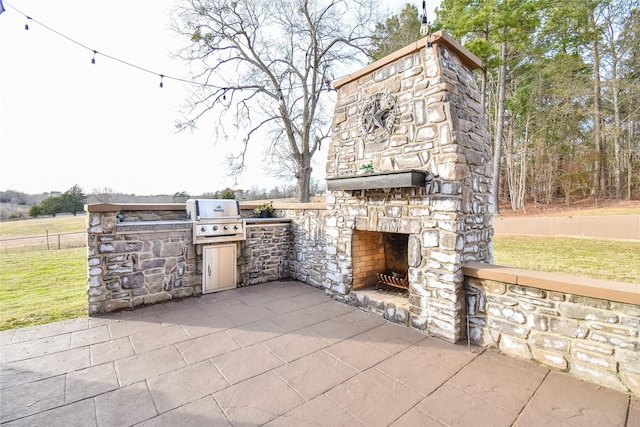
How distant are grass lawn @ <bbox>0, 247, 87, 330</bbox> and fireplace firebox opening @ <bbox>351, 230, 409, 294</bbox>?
11.4ft

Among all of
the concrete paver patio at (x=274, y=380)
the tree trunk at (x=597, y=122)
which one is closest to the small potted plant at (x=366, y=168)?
the concrete paver patio at (x=274, y=380)

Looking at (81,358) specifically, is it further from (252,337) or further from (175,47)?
(175,47)

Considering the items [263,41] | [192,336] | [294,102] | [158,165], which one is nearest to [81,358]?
[192,336]

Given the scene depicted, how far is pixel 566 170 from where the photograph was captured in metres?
12.6

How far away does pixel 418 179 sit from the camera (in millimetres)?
2725

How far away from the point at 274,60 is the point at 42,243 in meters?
10.7

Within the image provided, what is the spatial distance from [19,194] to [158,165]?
10.0 meters

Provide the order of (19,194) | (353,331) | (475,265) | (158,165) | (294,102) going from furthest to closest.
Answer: (19,194) → (294,102) → (158,165) → (353,331) → (475,265)

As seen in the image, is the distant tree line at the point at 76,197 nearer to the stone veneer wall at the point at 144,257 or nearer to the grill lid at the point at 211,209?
the grill lid at the point at 211,209

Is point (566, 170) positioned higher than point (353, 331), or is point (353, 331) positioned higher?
point (566, 170)

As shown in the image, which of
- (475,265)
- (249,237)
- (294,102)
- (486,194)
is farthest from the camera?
(294,102)

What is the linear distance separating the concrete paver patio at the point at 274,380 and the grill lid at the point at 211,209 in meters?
1.56

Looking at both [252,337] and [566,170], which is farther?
[566,170]

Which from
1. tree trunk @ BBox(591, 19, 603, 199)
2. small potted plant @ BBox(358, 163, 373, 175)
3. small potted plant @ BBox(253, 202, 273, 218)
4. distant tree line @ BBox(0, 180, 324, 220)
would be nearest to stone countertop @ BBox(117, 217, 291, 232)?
small potted plant @ BBox(253, 202, 273, 218)
